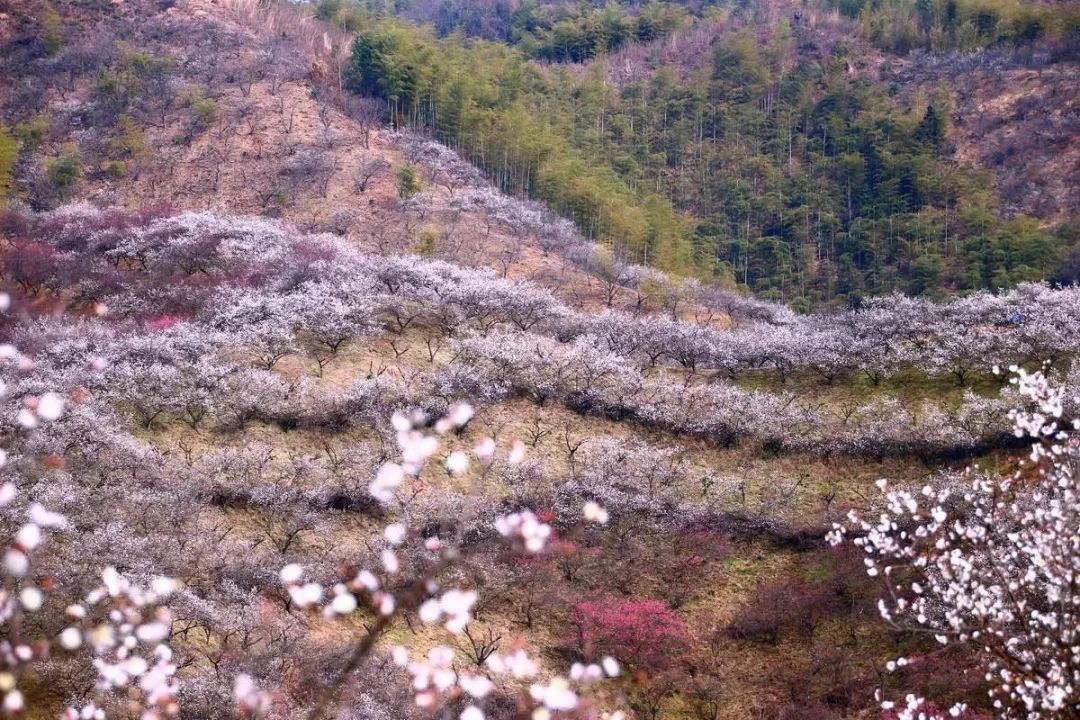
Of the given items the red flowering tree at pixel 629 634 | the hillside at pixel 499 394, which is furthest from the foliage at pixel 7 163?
the red flowering tree at pixel 629 634

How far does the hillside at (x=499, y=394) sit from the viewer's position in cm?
1788

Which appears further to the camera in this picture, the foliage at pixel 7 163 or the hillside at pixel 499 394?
the foliage at pixel 7 163

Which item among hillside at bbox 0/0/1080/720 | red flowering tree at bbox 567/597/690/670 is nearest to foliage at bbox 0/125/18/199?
hillside at bbox 0/0/1080/720

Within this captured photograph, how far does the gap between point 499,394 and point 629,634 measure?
37.3 ft

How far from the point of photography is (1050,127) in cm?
6825

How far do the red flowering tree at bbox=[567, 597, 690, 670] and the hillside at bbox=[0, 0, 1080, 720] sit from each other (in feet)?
0.30

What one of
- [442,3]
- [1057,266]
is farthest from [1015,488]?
[442,3]

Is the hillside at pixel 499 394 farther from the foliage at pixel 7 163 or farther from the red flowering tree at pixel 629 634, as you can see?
the foliage at pixel 7 163

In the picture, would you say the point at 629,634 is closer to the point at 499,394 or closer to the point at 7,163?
the point at 499,394

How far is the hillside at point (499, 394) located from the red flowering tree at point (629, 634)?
0.09 m

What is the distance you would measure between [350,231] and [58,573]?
3192 centimetres

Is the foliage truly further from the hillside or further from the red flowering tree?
the red flowering tree

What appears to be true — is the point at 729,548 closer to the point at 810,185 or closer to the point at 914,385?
the point at 914,385

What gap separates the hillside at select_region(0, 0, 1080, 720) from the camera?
17.9 metres
